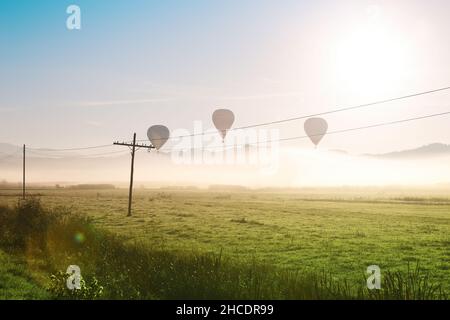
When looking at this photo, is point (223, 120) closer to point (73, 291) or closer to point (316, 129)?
point (316, 129)

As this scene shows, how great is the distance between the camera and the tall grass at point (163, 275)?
14008 mm

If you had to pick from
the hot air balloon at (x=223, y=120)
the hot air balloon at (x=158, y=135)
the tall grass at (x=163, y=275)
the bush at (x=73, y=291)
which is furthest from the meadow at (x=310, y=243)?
the hot air balloon at (x=158, y=135)

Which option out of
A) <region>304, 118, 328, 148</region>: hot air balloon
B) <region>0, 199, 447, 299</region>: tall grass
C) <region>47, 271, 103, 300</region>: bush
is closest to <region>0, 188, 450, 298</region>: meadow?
<region>0, 199, 447, 299</region>: tall grass

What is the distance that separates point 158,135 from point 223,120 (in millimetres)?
21720

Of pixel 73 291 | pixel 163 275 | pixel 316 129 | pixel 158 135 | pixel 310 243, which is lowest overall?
pixel 310 243

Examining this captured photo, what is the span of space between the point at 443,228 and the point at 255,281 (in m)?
38.0

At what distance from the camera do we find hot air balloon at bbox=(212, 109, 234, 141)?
55.0 m

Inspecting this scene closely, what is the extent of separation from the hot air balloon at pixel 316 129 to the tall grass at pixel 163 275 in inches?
1185

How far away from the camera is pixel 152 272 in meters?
18.4

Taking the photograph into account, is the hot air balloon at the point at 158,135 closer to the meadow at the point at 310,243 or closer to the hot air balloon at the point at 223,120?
the hot air balloon at the point at 223,120

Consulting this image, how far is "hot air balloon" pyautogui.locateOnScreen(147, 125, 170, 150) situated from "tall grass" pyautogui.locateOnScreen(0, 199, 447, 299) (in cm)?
4440

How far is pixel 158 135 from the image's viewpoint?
73812mm

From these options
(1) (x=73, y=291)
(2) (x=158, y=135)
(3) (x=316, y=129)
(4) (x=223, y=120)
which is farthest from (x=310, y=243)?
(2) (x=158, y=135)

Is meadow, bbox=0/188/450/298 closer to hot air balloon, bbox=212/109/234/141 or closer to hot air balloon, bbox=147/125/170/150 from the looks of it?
hot air balloon, bbox=212/109/234/141
